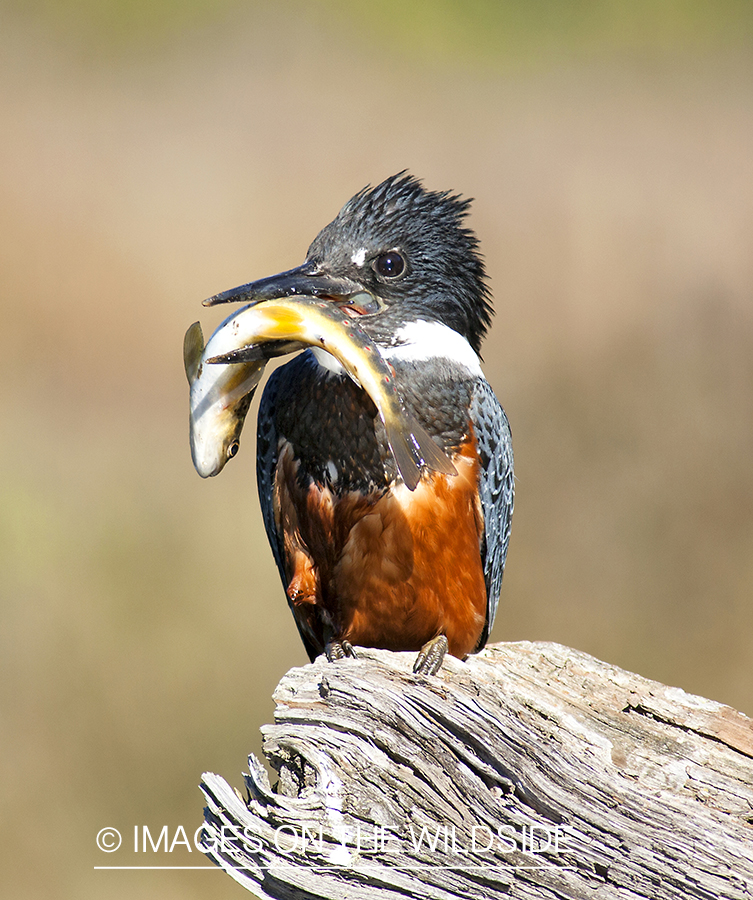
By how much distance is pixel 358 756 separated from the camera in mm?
1959

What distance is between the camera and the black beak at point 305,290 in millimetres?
2125

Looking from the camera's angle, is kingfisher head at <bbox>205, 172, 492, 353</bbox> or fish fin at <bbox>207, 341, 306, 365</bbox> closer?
fish fin at <bbox>207, 341, 306, 365</bbox>

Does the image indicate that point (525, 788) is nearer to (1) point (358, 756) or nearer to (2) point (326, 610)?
(1) point (358, 756)

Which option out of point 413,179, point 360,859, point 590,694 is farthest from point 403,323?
point 360,859

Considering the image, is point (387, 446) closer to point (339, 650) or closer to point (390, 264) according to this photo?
point (390, 264)

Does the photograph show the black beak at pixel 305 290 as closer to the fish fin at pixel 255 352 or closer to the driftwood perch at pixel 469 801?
the fish fin at pixel 255 352

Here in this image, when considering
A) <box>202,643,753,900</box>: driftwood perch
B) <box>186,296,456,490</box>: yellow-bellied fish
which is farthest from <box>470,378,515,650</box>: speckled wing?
<box>202,643,753,900</box>: driftwood perch

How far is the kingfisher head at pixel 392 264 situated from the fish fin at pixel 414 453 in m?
0.32

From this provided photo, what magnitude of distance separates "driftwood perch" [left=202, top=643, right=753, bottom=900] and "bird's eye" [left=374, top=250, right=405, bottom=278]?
0.97 meters

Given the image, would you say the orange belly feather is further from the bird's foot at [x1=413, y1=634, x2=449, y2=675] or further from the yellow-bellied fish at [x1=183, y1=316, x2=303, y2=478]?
the yellow-bellied fish at [x1=183, y1=316, x2=303, y2=478]

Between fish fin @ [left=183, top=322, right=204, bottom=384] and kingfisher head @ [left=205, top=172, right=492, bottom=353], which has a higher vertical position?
kingfisher head @ [left=205, top=172, right=492, bottom=353]

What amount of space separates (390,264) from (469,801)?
1285 millimetres

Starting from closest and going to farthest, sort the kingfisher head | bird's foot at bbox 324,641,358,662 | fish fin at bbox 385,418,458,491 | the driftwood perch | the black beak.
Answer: the driftwood perch
fish fin at bbox 385,418,458,491
the black beak
the kingfisher head
bird's foot at bbox 324,641,358,662

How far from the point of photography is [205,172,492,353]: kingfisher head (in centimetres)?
228
